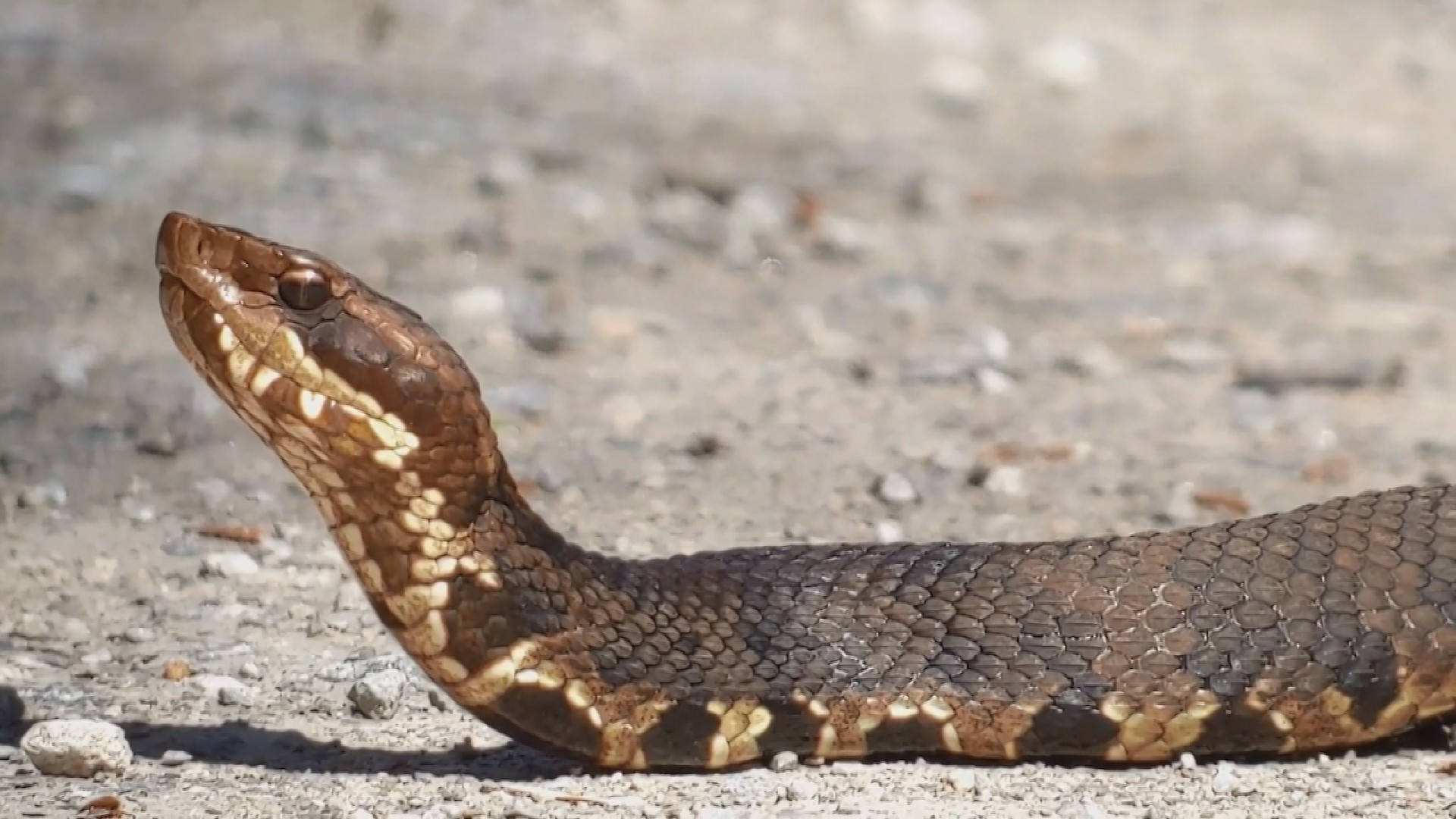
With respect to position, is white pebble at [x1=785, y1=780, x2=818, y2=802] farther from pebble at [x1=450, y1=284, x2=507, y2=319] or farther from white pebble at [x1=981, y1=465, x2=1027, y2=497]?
pebble at [x1=450, y1=284, x2=507, y2=319]

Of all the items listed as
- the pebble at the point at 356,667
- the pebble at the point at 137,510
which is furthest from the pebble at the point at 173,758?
the pebble at the point at 137,510

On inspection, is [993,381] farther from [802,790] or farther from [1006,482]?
[802,790]

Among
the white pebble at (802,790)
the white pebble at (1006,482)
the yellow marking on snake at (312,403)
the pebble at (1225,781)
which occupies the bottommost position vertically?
the pebble at (1225,781)

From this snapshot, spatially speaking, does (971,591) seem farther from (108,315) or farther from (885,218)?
(885,218)

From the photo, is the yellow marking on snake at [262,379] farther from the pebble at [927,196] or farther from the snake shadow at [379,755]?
the pebble at [927,196]

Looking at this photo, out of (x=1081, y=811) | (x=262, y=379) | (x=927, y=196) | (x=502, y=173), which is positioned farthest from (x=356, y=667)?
(x=927, y=196)

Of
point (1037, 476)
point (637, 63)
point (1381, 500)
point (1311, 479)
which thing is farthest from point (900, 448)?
point (637, 63)
